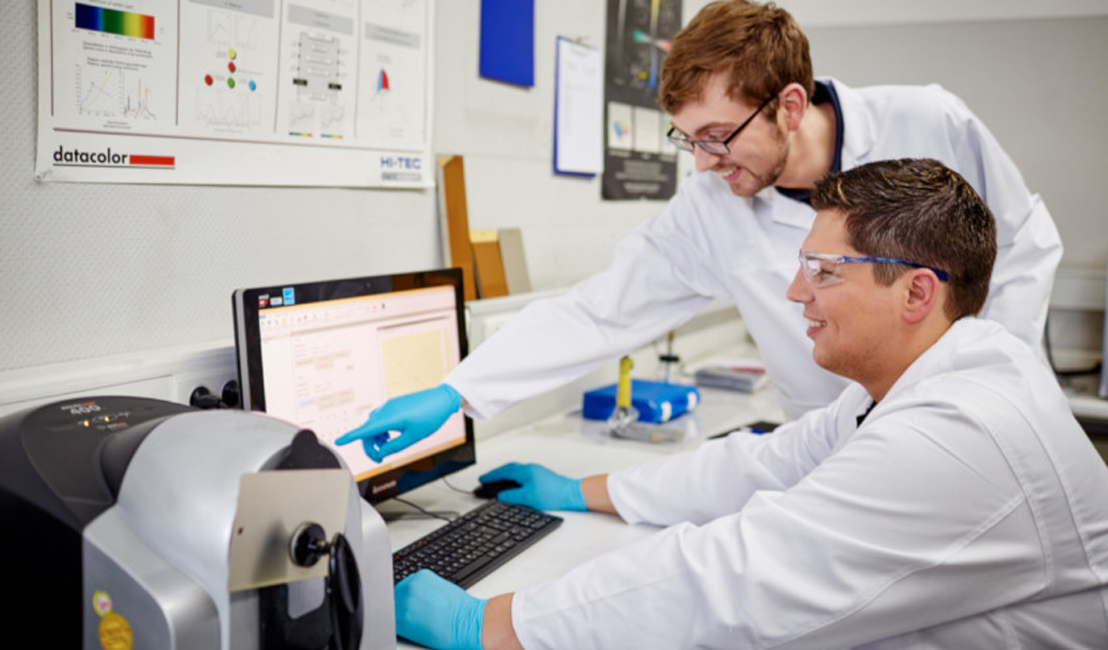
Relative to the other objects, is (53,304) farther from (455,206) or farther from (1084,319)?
(1084,319)

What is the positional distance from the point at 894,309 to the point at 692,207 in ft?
2.39

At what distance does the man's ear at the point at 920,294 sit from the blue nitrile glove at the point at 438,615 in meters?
0.67

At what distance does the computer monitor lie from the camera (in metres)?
1.22

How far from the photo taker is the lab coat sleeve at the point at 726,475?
1435mm

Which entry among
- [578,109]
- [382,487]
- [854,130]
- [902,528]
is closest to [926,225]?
[902,528]

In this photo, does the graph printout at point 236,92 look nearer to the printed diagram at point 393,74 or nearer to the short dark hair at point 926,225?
the printed diagram at point 393,74

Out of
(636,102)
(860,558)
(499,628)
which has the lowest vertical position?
(499,628)

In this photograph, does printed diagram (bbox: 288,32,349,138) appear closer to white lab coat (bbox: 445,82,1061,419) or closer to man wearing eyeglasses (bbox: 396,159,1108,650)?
white lab coat (bbox: 445,82,1061,419)

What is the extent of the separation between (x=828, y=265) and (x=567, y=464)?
81 centimetres

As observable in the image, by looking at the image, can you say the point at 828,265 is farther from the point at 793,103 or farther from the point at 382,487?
the point at 382,487

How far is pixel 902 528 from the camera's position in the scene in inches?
A: 37.4

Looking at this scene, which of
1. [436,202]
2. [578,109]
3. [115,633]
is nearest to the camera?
[115,633]

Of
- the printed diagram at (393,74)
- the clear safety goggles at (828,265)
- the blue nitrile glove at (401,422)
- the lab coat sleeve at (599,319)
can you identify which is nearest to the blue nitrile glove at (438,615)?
the blue nitrile glove at (401,422)

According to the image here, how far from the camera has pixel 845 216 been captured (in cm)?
118
